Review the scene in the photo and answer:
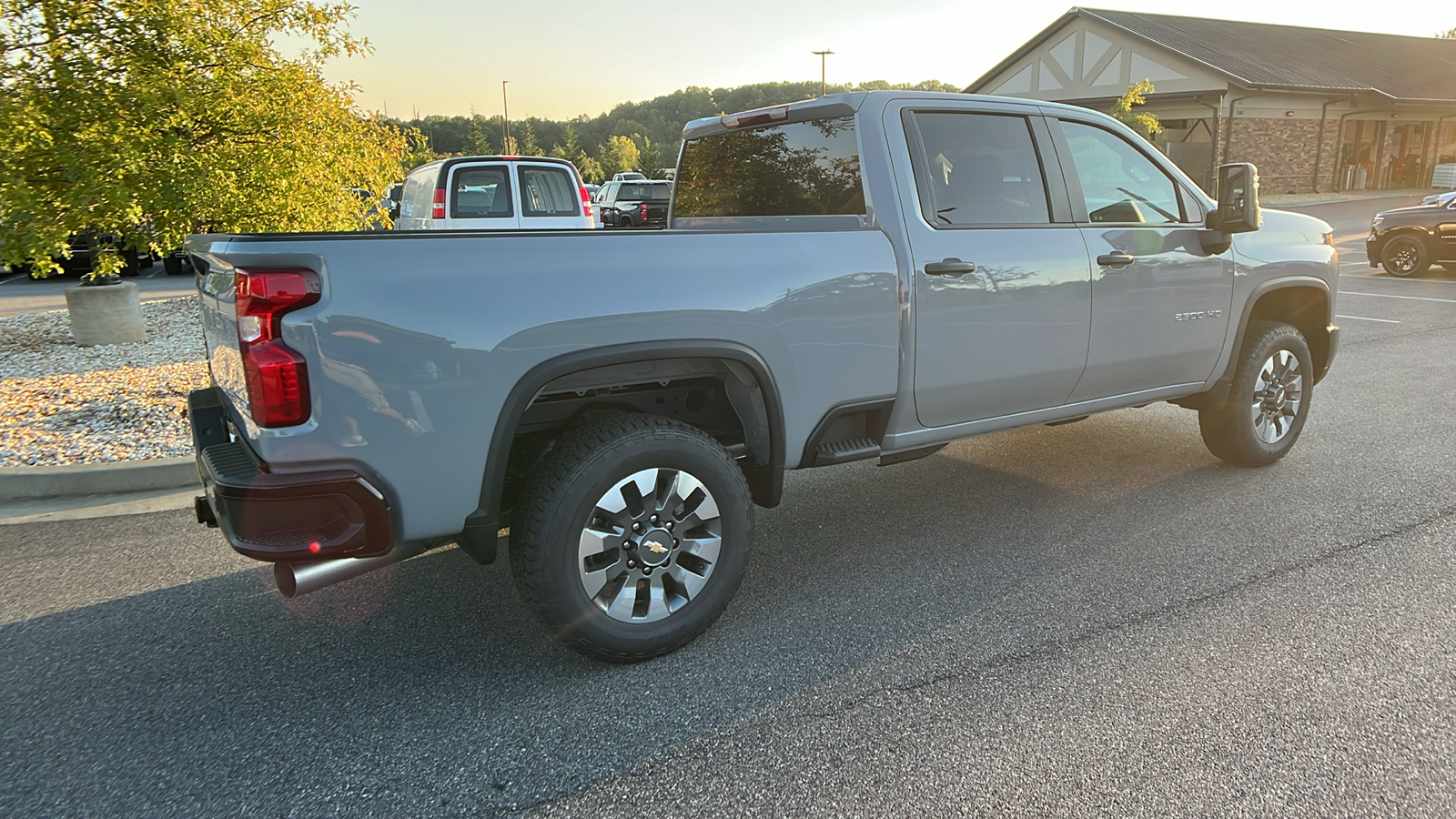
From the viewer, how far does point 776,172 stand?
4113 mm

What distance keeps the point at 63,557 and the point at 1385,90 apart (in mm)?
45749

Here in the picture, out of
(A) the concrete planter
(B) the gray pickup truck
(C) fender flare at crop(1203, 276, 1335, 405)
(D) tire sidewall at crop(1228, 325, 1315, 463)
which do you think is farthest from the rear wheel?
(A) the concrete planter

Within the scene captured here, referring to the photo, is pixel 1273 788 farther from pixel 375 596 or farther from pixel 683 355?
pixel 375 596

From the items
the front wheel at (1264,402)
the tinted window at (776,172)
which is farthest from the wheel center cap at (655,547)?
the front wheel at (1264,402)

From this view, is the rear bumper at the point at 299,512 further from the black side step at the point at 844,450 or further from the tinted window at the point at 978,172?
the tinted window at the point at 978,172

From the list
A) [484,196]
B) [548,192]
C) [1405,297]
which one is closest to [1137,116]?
[1405,297]

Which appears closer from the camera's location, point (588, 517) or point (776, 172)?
point (588, 517)

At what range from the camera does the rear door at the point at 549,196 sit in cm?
1241

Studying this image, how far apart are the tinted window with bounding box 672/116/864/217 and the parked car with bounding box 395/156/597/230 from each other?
7.64 m

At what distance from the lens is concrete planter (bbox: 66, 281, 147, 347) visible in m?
8.51

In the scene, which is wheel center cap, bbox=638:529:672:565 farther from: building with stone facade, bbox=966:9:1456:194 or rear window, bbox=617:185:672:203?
building with stone facade, bbox=966:9:1456:194

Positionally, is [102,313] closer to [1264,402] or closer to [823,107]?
[823,107]

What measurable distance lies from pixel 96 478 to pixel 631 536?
3.68 m

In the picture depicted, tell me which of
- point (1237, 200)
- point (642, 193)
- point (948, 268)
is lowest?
point (948, 268)
